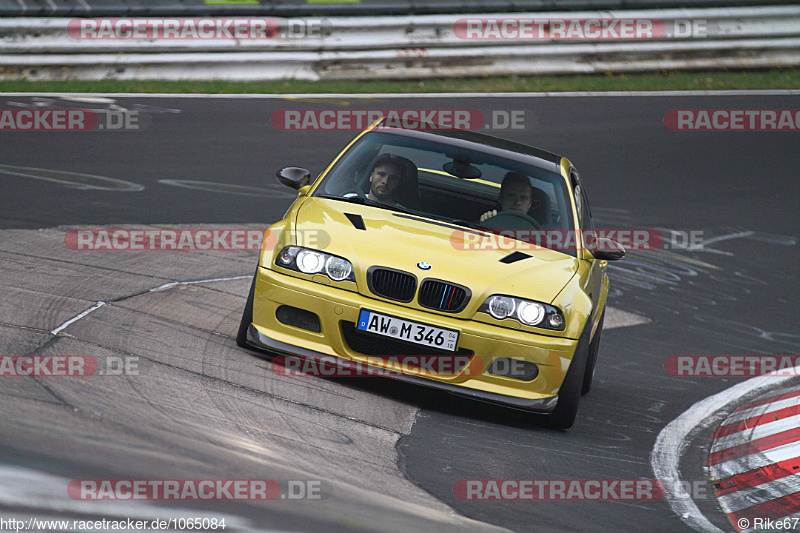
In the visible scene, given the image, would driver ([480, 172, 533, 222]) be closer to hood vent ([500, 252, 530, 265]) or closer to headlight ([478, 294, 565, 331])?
hood vent ([500, 252, 530, 265])

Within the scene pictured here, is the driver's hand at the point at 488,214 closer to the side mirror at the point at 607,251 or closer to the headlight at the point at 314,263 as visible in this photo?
the side mirror at the point at 607,251

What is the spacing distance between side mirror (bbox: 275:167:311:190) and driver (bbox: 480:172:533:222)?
1.18 m

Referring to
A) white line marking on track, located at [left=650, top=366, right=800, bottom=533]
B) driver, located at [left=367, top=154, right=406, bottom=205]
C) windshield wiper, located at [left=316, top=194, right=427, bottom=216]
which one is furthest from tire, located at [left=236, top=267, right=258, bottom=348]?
white line marking on track, located at [left=650, top=366, right=800, bottom=533]

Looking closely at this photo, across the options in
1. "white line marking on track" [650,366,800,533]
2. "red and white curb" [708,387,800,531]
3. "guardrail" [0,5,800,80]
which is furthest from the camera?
"guardrail" [0,5,800,80]

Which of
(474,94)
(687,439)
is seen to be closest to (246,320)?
(687,439)

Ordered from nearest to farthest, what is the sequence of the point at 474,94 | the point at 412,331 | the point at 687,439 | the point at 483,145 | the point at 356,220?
the point at 412,331
the point at 356,220
the point at 687,439
the point at 483,145
the point at 474,94

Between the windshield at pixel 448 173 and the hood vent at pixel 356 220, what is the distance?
0.30 metres

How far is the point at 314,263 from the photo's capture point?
A: 224 inches

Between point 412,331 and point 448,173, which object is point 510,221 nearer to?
point 448,173

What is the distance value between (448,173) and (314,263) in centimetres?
149

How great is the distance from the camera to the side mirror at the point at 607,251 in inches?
255

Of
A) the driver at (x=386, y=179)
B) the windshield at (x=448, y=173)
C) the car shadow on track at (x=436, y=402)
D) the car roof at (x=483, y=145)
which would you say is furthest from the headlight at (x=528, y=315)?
the car roof at (x=483, y=145)

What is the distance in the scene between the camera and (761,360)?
338 inches

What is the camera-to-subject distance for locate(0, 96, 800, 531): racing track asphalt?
4336mm
